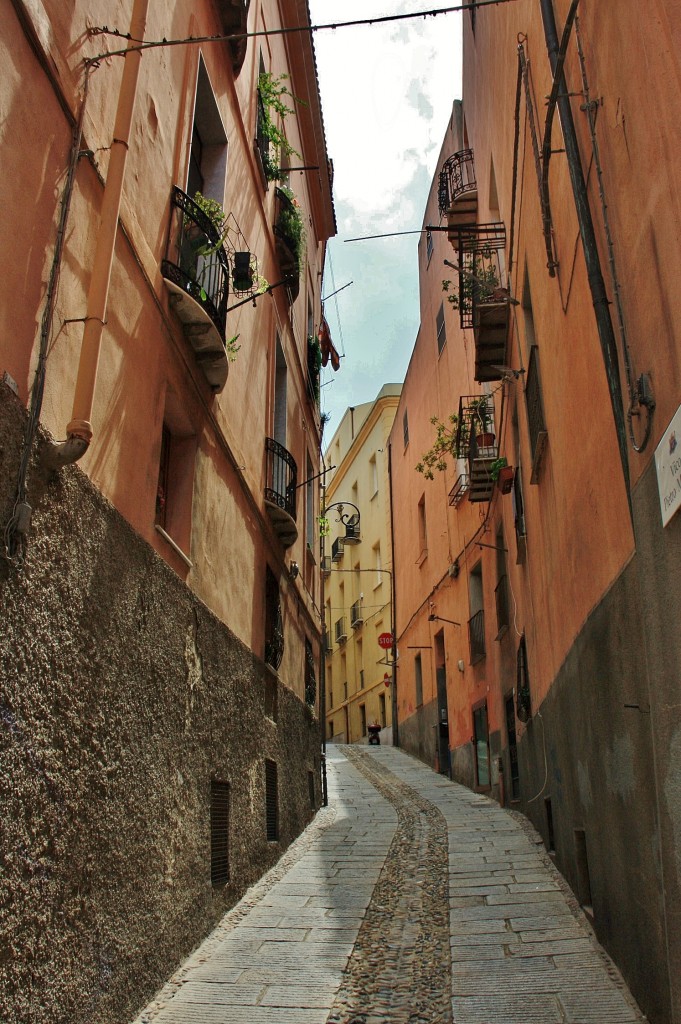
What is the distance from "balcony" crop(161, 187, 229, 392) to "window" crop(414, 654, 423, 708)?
50.0 feet

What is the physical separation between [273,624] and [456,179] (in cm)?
1028

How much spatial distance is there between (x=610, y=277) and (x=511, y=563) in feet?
24.8

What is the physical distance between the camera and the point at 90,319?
4.14 metres

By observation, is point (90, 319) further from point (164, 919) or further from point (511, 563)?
point (511, 563)

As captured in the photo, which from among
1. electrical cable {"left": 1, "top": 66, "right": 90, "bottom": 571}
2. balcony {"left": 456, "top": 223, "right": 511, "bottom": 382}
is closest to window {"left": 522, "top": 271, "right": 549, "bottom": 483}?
Result: balcony {"left": 456, "top": 223, "right": 511, "bottom": 382}

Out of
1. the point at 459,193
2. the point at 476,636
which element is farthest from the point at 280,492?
the point at 459,193

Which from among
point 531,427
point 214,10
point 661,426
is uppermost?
point 214,10

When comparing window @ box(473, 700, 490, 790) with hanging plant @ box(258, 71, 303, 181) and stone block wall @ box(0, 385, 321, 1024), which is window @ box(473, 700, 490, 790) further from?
hanging plant @ box(258, 71, 303, 181)

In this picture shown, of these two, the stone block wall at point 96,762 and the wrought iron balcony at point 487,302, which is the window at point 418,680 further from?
the stone block wall at point 96,762

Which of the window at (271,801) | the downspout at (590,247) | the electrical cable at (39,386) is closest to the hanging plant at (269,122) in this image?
the downspout at (590,247)

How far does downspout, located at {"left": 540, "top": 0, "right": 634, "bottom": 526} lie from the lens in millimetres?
4066

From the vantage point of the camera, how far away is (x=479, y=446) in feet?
41.9

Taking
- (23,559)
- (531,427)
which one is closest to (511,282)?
(531,427)

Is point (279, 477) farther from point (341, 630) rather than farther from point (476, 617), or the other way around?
point (341, 630)
